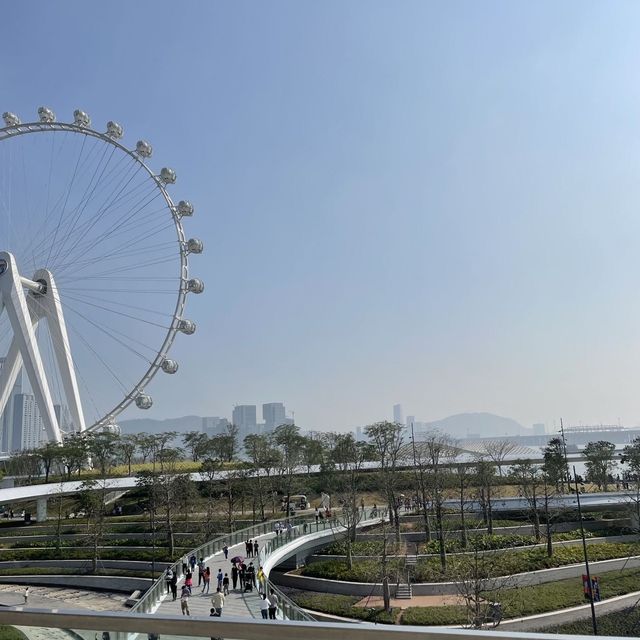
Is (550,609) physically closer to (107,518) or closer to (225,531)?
(225,531)

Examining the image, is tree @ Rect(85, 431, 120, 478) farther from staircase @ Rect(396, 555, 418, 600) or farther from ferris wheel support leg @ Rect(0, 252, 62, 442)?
staircase @ Rect(396, 555, 418, 600)

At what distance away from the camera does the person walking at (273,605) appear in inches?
649

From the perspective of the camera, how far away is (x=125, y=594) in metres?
29.2

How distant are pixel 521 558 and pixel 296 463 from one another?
22874mm

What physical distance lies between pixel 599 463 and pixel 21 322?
4235 cm

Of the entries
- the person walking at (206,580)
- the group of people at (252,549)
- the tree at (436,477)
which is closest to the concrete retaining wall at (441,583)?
the tree at (436,477)

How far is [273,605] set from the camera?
17.1 metres

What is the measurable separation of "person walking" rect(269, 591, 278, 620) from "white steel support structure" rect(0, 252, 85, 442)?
2527cm

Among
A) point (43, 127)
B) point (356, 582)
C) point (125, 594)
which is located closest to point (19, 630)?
point (356, 582)

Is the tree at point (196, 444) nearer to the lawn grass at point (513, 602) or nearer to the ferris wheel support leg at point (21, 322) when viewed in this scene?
the ferris wheel support leg at point (21, 322)

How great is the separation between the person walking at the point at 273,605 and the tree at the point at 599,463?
121 feet

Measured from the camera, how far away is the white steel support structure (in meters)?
37.0

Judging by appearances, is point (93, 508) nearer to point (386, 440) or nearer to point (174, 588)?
point (174, 588)

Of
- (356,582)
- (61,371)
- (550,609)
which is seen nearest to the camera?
(550,609)
